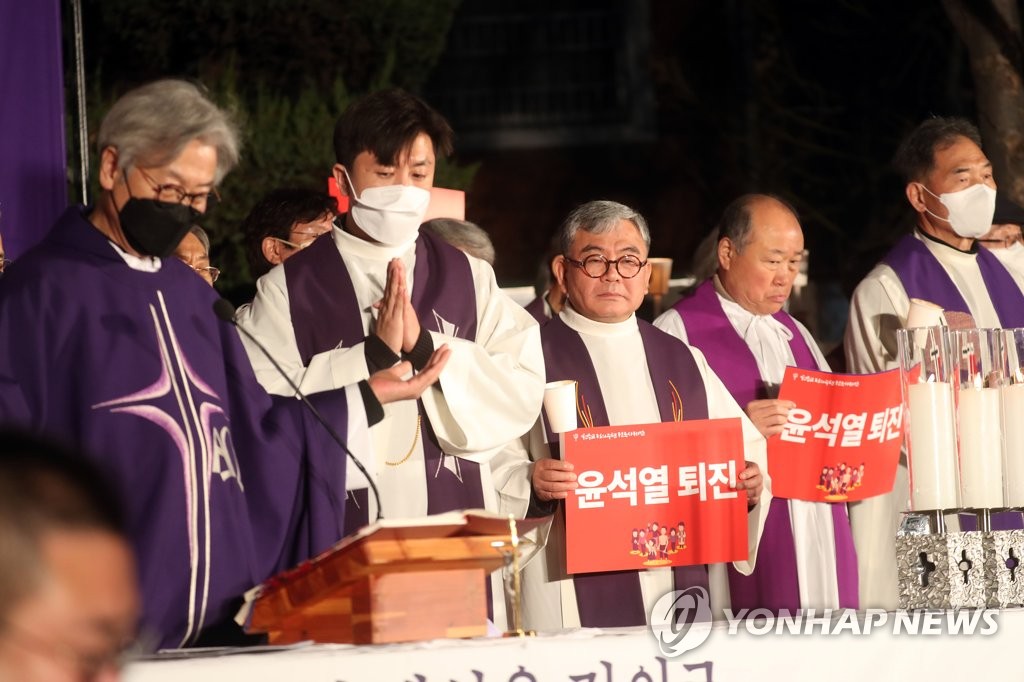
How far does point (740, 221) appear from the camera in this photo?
608 centimetres

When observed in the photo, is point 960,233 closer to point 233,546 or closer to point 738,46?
point 233,546

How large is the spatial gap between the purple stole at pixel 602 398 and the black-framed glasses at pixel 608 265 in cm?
30

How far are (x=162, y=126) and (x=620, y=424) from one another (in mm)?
2238

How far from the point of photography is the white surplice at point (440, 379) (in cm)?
458

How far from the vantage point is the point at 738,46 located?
52.5ft

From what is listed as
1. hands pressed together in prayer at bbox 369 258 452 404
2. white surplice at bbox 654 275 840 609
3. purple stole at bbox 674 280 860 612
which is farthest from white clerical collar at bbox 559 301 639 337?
hands pressed together in prayer at bbox 369 258 452 404

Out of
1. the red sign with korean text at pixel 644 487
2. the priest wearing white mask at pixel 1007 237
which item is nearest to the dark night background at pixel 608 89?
the priest wearing white mask at pixel 1007 237

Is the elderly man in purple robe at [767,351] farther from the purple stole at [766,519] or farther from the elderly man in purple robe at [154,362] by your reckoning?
the elderly man in purple robe at [154,362]

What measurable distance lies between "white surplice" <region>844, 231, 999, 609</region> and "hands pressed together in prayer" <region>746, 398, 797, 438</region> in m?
0.78

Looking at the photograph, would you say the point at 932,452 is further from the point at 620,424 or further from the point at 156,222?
the point at 156,222

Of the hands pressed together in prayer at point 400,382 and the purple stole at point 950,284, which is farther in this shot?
the purple stole at point 950,284

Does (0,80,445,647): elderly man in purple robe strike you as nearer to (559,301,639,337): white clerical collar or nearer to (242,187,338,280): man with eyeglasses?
(559,301,639,337): white clerical collar

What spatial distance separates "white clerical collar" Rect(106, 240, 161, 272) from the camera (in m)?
3.72

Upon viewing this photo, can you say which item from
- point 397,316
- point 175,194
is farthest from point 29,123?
point 175,194
